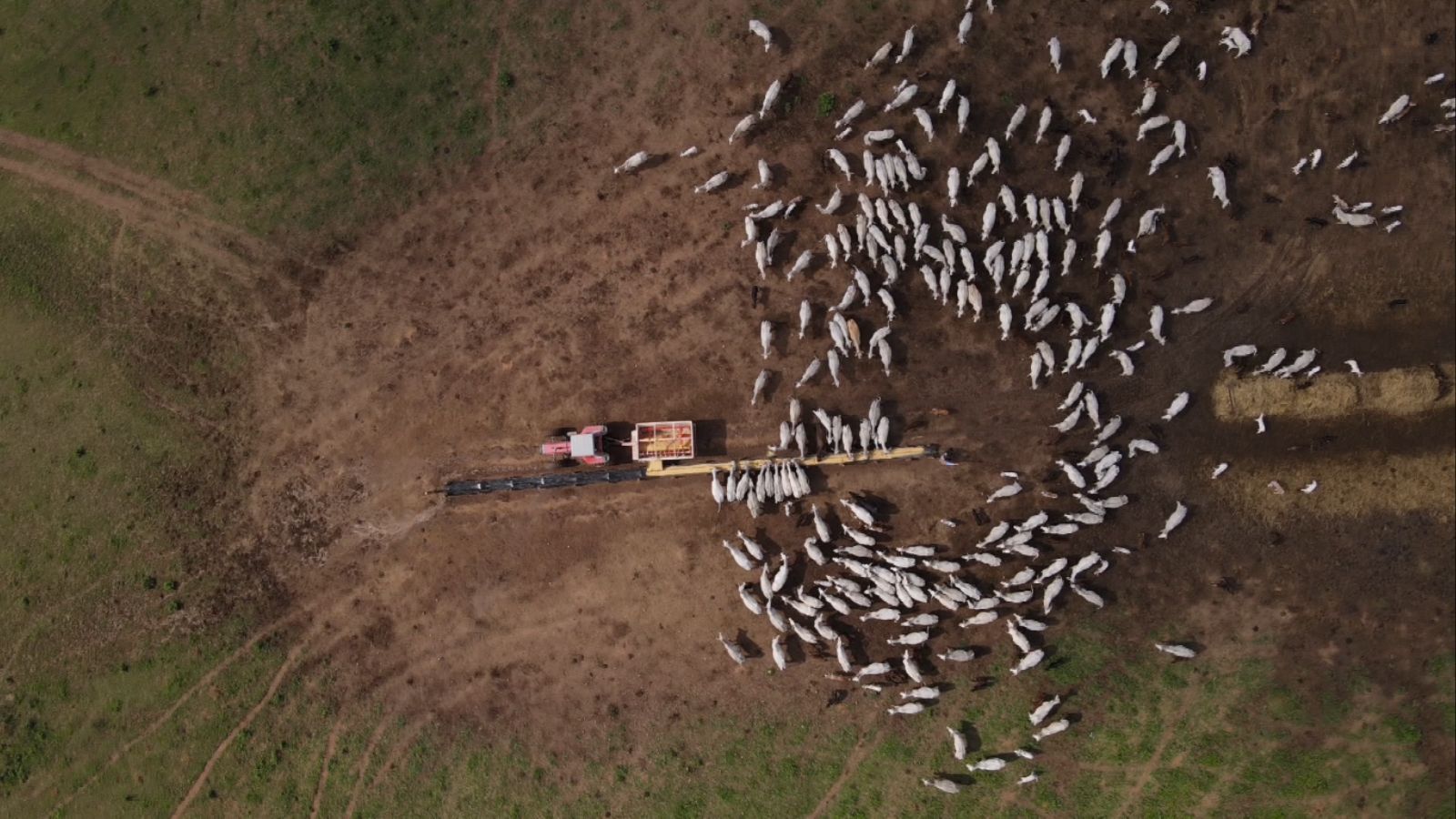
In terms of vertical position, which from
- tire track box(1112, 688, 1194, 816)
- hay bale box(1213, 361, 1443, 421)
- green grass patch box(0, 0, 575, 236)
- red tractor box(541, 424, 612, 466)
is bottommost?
tire track box(1112, 688, 1194, 816)

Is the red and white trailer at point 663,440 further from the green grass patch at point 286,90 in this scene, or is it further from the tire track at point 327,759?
the tire track at point 327,759

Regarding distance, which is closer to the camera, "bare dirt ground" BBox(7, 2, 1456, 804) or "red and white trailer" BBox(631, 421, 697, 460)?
"red and white trailer" BBox(631, 421, 697, 460)

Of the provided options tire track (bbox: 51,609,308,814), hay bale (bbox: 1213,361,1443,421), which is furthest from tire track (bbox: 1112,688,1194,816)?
tire track (bbox: 51,609,308,814)

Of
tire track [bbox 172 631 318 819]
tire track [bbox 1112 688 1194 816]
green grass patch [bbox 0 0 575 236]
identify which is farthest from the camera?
green grass patch [bbox 0 0 575 236]

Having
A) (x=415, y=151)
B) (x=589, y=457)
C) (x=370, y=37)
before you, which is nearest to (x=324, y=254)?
(x=415, y=151)

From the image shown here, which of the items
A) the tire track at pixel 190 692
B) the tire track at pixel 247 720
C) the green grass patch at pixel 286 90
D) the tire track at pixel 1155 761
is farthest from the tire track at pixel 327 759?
the tire track at pixel 1155 761

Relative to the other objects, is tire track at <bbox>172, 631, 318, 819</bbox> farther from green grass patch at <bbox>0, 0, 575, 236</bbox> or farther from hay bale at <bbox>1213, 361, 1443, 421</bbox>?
hay bale at <bbox>1213, 361, 1443, 421</bbox>
